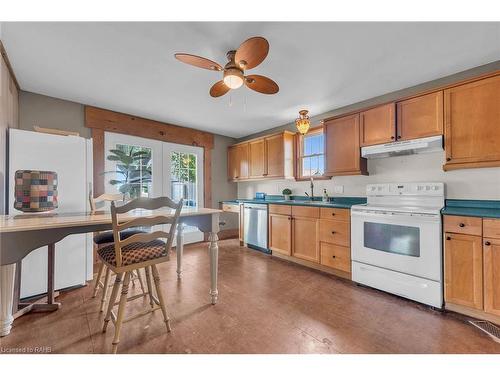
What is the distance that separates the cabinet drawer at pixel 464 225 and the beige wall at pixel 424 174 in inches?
23.2

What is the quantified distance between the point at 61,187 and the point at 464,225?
3.75 m

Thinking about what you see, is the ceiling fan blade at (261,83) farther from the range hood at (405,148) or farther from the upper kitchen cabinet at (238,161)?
the upper kitchen cabinet at (238,161)

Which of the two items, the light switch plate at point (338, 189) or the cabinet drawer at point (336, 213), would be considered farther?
the light switch plate at point (338, 189)

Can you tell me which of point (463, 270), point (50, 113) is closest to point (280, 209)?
point (463, 270)

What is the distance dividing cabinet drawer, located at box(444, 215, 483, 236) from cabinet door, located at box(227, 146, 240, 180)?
344 centimetres

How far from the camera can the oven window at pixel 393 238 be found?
79.9 inches

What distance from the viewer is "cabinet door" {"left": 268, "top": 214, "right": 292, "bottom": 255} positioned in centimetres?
319

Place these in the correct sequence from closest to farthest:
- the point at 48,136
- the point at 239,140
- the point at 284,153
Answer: the point at 48,136 < the point at 284,153 < the point at 239,140

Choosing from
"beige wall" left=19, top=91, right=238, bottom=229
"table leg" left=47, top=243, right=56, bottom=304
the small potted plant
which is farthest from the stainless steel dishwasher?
"beige wall" left=19, top=91, right=238, bottom=229

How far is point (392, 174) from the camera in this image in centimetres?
268

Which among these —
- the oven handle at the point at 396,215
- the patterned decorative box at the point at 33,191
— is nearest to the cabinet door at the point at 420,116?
the oven handle at the point at 396,215

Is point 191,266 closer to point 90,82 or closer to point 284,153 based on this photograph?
point 284,153
